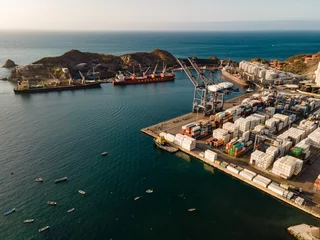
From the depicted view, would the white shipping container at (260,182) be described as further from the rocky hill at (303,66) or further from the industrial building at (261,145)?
the rocky hill at (303,66)

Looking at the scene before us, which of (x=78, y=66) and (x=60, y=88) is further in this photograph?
(x=78, y=66)

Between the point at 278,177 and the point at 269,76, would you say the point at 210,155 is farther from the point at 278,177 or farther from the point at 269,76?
the point at 269,76

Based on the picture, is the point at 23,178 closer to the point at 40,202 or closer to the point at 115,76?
the point at 40,202

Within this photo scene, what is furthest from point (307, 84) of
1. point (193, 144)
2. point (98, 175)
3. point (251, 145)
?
point (98, 175)

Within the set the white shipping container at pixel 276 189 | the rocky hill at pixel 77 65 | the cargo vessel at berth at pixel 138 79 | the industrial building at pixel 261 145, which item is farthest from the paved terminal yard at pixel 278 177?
the rocky hill at pixel 77 65

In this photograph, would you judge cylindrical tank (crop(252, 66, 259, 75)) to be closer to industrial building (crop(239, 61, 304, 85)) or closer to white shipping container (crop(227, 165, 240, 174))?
industrial building (crop(239, 61, 304, 85))

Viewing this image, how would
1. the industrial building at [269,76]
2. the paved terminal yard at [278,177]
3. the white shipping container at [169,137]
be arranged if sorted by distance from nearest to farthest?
the paved terminal yard at [278,177]
the white shipping container at [169,137]
the industrial building at [269,76]

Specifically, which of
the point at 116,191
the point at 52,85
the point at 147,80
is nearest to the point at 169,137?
the point at 116,191

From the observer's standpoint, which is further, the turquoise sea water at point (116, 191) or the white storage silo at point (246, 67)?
the white storage silo at point (246, 67)
